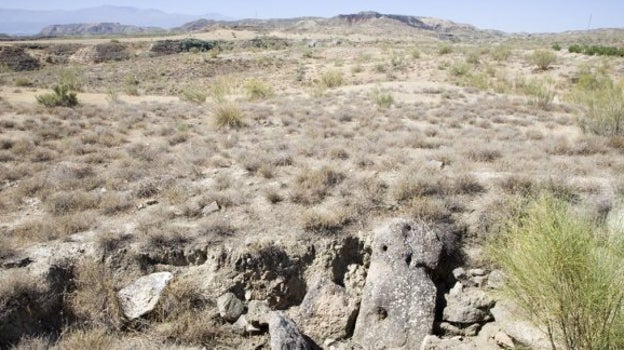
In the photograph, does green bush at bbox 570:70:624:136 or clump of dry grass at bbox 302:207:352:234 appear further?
green bush at bbox 570:70:624:136

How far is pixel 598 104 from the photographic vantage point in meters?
10.6

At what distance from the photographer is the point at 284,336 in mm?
4578

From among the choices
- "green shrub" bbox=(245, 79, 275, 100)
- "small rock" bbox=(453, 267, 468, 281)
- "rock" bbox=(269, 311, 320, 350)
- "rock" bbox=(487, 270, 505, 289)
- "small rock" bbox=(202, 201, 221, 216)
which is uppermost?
"green shrub" bbox=(245, 79, 275, 100)

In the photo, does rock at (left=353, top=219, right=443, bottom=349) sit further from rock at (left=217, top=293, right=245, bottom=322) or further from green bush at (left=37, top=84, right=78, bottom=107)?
green bush at (left=37, top=84, right=78, bottom=107)

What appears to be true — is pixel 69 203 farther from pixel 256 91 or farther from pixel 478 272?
pixel 256 91

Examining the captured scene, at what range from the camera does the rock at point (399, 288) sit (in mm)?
5051

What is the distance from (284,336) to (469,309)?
2.24 meters

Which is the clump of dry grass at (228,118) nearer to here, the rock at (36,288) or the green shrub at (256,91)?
the green shrub at (256,91)

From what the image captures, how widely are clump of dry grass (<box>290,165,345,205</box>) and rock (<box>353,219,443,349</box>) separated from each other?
4.81 feet

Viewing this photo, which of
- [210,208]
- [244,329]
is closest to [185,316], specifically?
[244,329]

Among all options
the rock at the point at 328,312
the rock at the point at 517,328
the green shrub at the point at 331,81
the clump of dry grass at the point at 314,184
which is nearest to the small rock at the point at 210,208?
the clump of dry grass at the point at 314,184

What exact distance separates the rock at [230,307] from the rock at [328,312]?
0.76 metres

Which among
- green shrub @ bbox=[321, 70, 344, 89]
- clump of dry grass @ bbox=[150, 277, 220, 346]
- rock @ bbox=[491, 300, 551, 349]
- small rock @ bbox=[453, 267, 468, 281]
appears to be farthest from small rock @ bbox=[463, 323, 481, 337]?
green shrub @ bbox=[321, 70, 344, 89]

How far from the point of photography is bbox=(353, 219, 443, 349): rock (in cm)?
505
